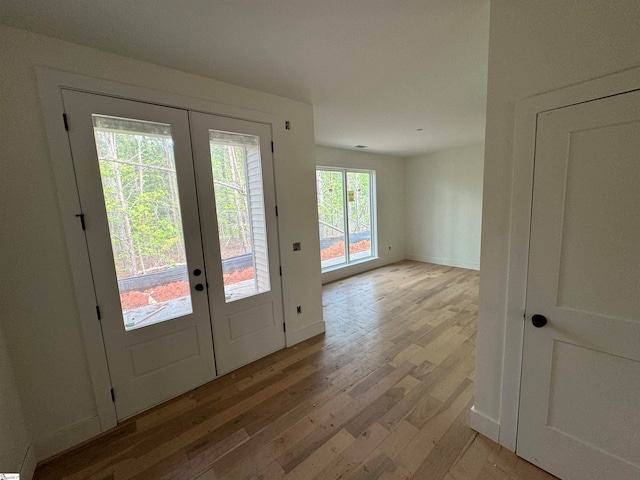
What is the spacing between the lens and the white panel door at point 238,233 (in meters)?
2.13

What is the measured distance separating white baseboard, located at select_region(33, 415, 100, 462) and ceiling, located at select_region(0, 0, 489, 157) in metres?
2.49

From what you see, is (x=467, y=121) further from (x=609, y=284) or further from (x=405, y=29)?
(x=609, y=284)

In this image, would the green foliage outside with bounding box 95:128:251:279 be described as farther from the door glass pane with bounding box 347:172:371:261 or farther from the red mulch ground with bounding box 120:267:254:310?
the door glass pane with bounding box 347:172:371:261

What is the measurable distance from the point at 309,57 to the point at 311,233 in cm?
161

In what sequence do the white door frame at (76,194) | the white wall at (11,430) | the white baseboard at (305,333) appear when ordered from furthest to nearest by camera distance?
the white baseboard at (305,333) → the white door frame at (76,194) → the white wall at (11,430)

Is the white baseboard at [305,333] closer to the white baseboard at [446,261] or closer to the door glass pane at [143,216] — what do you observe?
the door glass pane at [143,216]

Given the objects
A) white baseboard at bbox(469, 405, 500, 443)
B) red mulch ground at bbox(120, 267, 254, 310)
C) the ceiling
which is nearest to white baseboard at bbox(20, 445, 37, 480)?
red mulch ground at bbox(120, 267, 254, 310)

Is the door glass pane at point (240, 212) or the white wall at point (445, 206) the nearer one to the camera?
the door glass pane at point (240, 212)

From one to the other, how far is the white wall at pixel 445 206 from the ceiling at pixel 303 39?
2.97 m

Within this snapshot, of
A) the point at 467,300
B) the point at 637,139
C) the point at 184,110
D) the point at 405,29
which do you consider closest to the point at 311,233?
the point at 184,110

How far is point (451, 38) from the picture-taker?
5.55ft

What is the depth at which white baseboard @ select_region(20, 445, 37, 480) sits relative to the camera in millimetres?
1425

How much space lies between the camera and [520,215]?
53.7 inches

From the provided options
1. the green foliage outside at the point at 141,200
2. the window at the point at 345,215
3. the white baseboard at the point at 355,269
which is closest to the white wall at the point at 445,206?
the white baseboard at the point at 355,269
